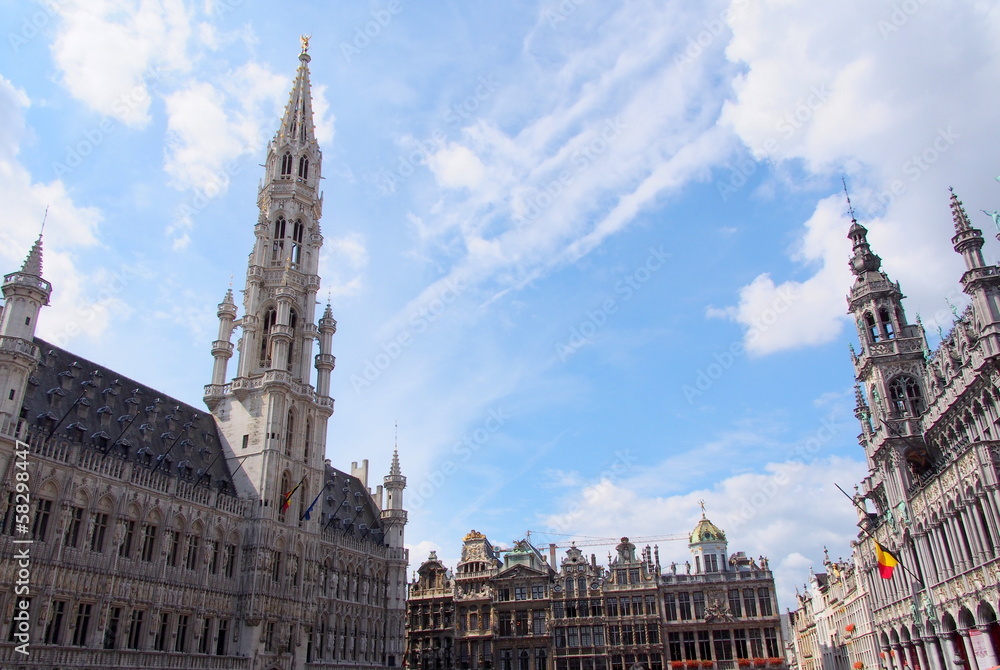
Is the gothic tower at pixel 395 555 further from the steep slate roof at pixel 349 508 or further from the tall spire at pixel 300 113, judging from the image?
the tall spire at pixel 300 113

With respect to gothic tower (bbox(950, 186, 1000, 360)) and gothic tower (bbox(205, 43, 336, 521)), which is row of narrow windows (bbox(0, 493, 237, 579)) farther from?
gothic tower (bbox(950, 186, 1000, 360))

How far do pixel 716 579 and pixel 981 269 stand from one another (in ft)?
146

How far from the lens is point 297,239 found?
64.6m

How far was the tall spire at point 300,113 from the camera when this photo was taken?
2692 inches

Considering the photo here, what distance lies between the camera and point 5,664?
3294 cm

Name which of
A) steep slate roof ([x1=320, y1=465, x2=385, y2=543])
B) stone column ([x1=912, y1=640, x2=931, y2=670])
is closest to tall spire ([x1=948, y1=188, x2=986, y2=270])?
stone column ([x1=912, y1=640, x2=931, y2=670])

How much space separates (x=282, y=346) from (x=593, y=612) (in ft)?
131

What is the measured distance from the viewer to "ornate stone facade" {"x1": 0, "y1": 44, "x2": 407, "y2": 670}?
36.2m

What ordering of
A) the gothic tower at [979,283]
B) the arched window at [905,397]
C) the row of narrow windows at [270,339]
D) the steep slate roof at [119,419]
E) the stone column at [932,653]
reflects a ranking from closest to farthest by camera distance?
1. the gothic tower at [979,283]
2. the stone column at [932,653]
3. the steep slate roof at [119,419]
4. the arched window at [905,397]
5. the row of narrow windows at [270,339]

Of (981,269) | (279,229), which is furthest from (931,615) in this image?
(279,229)

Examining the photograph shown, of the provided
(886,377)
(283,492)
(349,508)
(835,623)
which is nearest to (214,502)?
(283,492)

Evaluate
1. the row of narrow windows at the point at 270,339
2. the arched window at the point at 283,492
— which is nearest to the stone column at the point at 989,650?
the arched window at the point at 283,492

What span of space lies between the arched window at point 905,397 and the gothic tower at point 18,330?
48.3m

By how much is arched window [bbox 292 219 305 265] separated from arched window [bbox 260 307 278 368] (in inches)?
213
